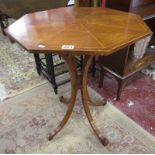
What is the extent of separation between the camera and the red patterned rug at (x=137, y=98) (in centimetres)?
171

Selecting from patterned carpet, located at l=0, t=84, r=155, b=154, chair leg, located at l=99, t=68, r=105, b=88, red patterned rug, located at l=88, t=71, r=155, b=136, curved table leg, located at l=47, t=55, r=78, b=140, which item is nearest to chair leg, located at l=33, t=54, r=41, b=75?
patterned carpet, located at l=0, t=84, r=155, b=154

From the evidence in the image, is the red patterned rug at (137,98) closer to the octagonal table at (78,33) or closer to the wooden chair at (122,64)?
the wooden chair at (122,64)

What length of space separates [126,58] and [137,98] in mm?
493

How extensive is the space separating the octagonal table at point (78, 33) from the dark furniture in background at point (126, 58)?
0.96 ft

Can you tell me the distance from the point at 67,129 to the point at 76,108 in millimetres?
253

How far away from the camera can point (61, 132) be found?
Result: 1.62 m

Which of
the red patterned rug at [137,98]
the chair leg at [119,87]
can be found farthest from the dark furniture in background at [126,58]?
the red patterned rug at [137,98]

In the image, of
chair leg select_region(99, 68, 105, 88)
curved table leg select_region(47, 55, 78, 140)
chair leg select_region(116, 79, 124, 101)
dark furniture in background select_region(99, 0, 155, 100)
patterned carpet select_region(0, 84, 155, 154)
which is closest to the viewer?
curved table leg select_region(47, 55, 78, 140)

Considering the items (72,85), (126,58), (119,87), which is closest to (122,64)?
(126,58)

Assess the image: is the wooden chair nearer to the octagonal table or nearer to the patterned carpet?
the patterned carpet

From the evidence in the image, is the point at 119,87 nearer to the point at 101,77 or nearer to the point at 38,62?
the point at 101,77

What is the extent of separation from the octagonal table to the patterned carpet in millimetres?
98

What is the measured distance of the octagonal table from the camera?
102 cm

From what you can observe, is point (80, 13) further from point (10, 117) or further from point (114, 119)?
point (10, 117)
